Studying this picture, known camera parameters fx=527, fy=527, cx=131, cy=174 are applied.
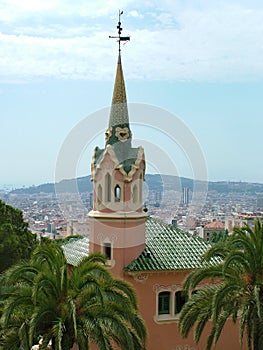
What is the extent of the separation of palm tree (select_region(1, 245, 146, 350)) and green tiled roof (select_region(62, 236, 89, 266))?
8248 mm

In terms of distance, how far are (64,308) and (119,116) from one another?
10.2 m

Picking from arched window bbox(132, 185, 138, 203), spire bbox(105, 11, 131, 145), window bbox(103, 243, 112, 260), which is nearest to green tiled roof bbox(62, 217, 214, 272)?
window bbox(103, 243, 112, 260)

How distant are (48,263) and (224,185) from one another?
6488cm

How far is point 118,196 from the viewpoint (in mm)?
22672

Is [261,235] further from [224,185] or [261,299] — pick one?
[224,185]

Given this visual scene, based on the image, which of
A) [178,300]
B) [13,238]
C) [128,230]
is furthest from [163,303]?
[13,238]

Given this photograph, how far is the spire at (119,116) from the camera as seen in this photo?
22.9 meters

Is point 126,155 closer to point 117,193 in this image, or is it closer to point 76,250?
point 117,193

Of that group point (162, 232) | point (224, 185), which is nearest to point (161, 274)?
point (162, 232)

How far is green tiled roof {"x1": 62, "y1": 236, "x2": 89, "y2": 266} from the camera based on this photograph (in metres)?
25.1

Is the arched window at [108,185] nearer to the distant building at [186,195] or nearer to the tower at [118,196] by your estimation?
the tower at [118,196]

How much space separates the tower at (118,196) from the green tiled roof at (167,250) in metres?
0.52

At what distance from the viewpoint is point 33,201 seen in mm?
59812

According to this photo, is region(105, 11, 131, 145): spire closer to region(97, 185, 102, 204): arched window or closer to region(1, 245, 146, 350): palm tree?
region(97, 185, 102, 204): arched window
